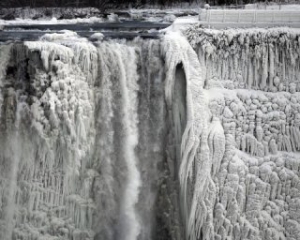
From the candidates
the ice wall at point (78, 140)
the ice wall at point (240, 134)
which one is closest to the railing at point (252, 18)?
the ice wall at point (240, 134)

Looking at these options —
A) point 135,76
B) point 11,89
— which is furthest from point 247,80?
point 11,89

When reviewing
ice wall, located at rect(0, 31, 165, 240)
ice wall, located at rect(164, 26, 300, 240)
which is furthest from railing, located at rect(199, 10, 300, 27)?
ice wall, located at rect(0, 31, 165, 240)

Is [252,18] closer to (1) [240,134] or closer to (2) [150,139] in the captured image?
(1) [240,134]

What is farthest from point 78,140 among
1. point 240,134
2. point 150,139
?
point 240,134

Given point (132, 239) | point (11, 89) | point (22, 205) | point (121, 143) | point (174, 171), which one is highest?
point (11, 89)

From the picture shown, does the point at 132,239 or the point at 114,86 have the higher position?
the point at 114,86

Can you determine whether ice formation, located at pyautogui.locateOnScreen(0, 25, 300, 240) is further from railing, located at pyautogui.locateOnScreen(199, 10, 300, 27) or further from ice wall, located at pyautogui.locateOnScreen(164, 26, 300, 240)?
railing, located at pyautogui.locateOnScreen(199, 10, 300, 27)

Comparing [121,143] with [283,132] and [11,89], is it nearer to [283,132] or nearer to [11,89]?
[11,89]

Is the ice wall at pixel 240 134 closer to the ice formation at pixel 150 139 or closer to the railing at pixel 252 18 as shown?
the ice formation at pixel 150 139

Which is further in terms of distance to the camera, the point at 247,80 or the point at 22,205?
the point at 247,80
